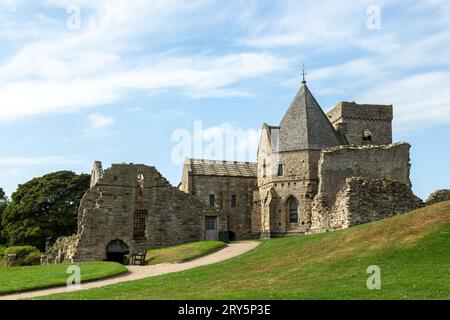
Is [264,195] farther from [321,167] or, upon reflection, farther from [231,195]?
Answer: [321,167]

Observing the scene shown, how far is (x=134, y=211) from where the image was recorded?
45094 millimetres

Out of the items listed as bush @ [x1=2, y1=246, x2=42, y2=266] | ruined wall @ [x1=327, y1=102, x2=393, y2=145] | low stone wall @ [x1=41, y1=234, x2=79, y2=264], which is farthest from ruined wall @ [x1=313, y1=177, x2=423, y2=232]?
bush @ [x1=2, y1=246, x2=42, y2=266]

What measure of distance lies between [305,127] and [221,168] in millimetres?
10694

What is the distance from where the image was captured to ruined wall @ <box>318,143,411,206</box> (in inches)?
1746

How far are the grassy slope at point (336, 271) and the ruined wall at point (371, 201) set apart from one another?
14.1 feet

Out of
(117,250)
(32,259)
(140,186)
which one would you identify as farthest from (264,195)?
(32,259)

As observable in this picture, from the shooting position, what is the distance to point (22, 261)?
150ft

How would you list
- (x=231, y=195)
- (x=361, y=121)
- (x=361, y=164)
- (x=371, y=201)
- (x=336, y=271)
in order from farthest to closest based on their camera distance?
(x=361, y=121), (x=231, y=195), (x=361, y=164), (x=371, y=201), (x=336, y=271)

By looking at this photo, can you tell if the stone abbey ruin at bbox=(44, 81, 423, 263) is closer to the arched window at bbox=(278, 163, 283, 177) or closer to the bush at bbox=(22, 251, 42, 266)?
the arched window at bbox=(278, 163, 283, 177)

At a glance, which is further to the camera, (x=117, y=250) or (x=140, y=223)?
(x=140, y=223)

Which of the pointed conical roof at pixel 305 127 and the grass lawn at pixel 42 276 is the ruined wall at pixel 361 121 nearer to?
the pointed conical roof at pixel 305 127

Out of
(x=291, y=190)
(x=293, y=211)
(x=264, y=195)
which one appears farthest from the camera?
(x=264, y=195)

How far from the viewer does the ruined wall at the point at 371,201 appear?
34.9 m
